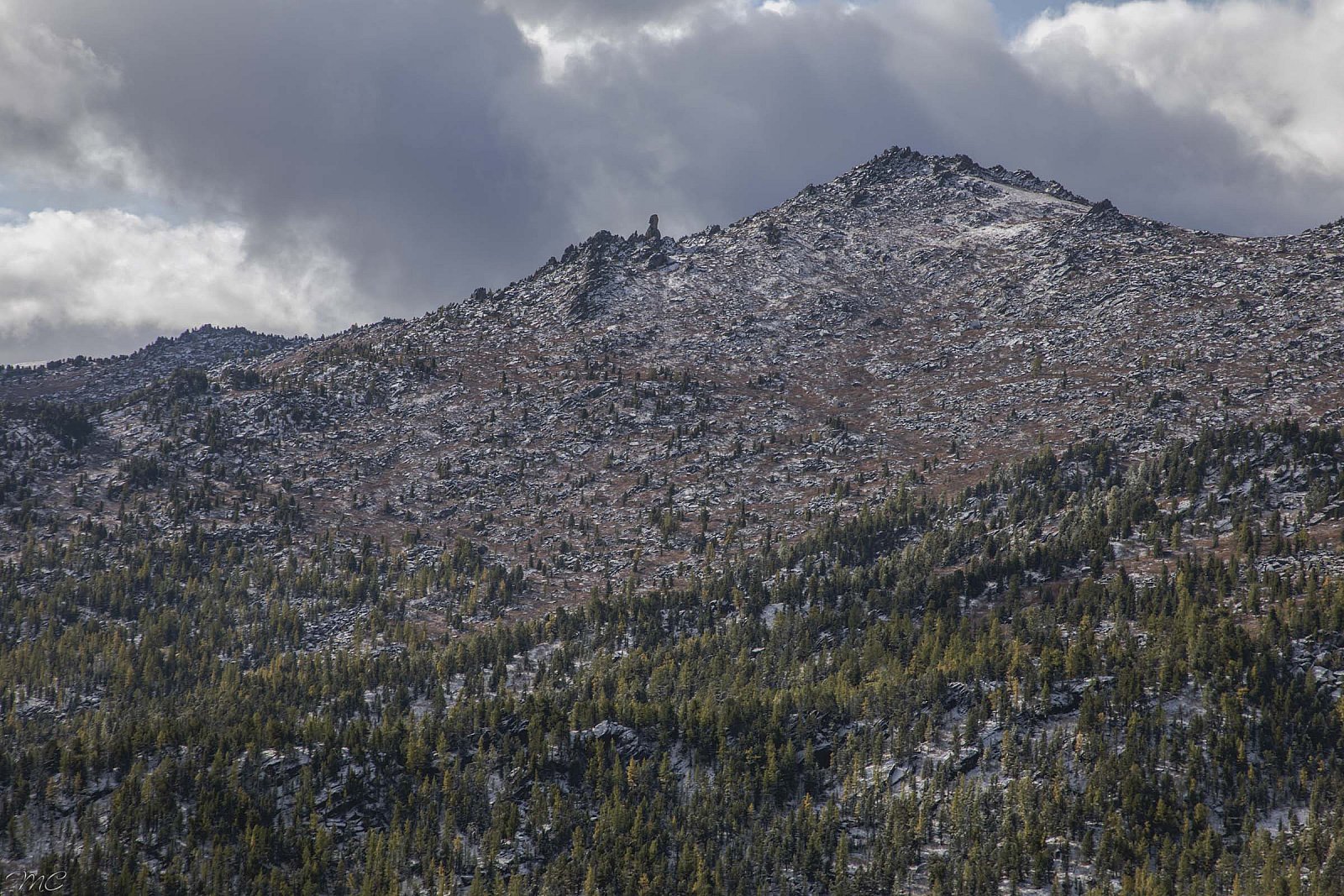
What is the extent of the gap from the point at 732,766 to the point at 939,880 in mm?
41115

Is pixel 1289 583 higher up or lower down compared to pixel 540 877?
higher up

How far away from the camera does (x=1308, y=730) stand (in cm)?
16350

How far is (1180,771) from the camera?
530 feet

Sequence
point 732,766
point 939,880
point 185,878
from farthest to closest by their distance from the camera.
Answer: point 732,766
point 185,878
point 939,880

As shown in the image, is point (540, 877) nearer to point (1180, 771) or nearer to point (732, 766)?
point (732, 766)

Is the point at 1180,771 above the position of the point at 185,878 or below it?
above

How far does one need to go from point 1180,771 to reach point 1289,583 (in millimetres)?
46722

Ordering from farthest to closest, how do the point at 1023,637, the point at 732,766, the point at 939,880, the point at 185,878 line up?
1. the point at 1023,637
2. the point at 732,766
3. the point at 185,878
4. the point at 939,880

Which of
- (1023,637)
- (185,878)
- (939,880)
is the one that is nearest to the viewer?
(939,880)

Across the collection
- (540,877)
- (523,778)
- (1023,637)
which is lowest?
(540,877)

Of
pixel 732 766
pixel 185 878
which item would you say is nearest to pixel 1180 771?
pixel 732 766

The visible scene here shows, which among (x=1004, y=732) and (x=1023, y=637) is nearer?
(x=1004, y=732)

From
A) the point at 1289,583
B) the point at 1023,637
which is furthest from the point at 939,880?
the point at 1289,583

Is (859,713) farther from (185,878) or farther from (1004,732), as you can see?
(185,878)
